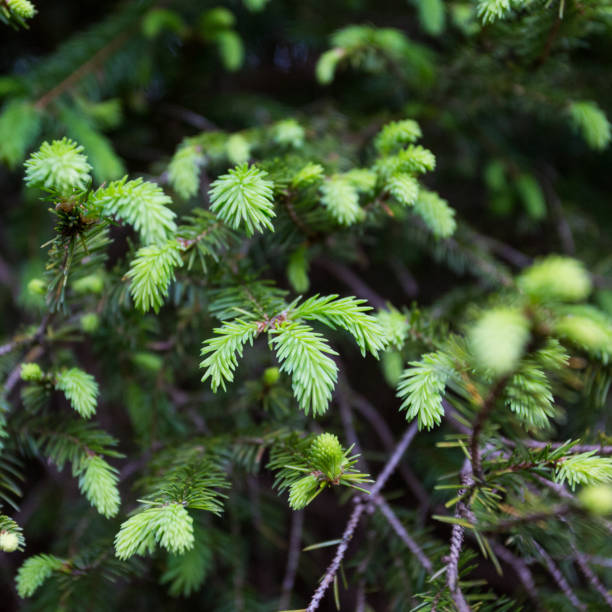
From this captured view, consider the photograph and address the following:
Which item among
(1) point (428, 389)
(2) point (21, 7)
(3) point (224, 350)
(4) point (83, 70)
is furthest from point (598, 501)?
(4) point (83, 70)

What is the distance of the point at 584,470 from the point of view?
2.28 ft

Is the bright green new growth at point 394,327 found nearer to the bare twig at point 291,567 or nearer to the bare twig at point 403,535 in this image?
the bare twig at point 403,535

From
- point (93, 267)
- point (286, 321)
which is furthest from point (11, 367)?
point (286, 321)

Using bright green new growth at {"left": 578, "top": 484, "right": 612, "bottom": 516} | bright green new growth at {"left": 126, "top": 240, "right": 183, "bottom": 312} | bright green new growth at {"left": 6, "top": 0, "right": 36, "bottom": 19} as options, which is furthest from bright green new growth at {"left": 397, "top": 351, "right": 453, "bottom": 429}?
bright green new growth at {"left": 6, "top": 0, "right": 36, "bottom": 19}

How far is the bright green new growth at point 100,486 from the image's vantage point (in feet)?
2.53

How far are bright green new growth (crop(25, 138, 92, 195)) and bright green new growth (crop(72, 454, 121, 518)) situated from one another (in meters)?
0.48

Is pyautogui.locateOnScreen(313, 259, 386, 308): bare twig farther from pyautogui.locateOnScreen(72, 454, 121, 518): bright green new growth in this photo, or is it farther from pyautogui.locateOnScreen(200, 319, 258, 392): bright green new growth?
pyautogui.locateOnScreen(72, 454, 121, 518): bright green new growth

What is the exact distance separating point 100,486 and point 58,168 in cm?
53

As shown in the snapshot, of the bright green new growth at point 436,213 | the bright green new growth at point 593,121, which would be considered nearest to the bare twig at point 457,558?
the bright green new growth at point 436,213

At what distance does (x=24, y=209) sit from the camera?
146 centimetres

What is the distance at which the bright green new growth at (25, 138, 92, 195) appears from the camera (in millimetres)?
687

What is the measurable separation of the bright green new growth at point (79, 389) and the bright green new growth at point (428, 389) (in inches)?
Result: 21.9

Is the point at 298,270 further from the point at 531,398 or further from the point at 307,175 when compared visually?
the point at 531,398

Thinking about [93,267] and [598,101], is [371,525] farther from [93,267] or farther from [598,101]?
[598,101]
